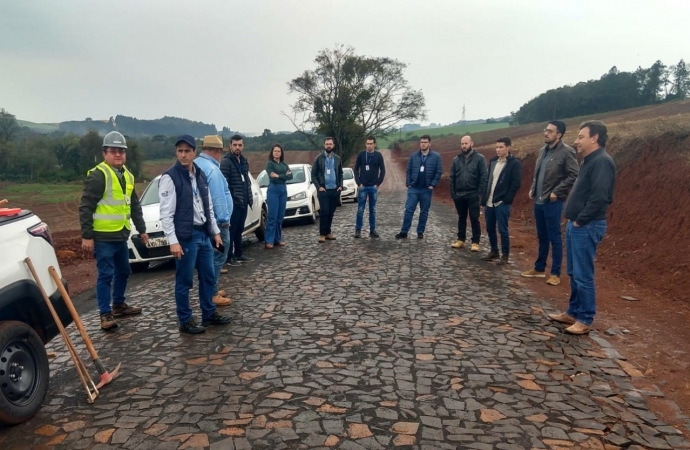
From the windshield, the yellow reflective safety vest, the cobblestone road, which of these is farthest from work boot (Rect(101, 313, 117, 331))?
the windshield

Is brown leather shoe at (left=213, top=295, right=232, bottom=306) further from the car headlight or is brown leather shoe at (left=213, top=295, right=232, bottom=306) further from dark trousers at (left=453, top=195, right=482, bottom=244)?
the car headlight

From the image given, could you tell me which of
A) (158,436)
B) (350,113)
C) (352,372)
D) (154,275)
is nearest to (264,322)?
(352,372)

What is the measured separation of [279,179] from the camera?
9.34 m

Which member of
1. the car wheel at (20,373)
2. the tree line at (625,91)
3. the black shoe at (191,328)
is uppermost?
the tree line at (625,91)

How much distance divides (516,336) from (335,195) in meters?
5.81

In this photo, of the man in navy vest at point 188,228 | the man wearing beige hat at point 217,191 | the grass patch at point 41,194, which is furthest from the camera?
the grass patch at point 41,194

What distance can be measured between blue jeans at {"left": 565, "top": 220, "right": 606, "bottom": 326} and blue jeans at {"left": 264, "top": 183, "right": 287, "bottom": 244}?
5.77 meters

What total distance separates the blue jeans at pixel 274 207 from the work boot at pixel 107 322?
459 centimetres

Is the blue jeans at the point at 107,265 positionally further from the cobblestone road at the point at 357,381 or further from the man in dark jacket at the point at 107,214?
the cobblestone road at the point at 357,381

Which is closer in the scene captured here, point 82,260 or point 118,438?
point 118,438

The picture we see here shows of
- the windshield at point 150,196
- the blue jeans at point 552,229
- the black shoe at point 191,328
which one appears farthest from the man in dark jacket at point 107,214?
the blue jeans at point 552,229

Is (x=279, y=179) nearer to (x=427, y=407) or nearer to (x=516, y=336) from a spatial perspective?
(x=516, y=336)

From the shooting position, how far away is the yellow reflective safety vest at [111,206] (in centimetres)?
501

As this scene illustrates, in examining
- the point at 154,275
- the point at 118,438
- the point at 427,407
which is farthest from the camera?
the point at 154,275
